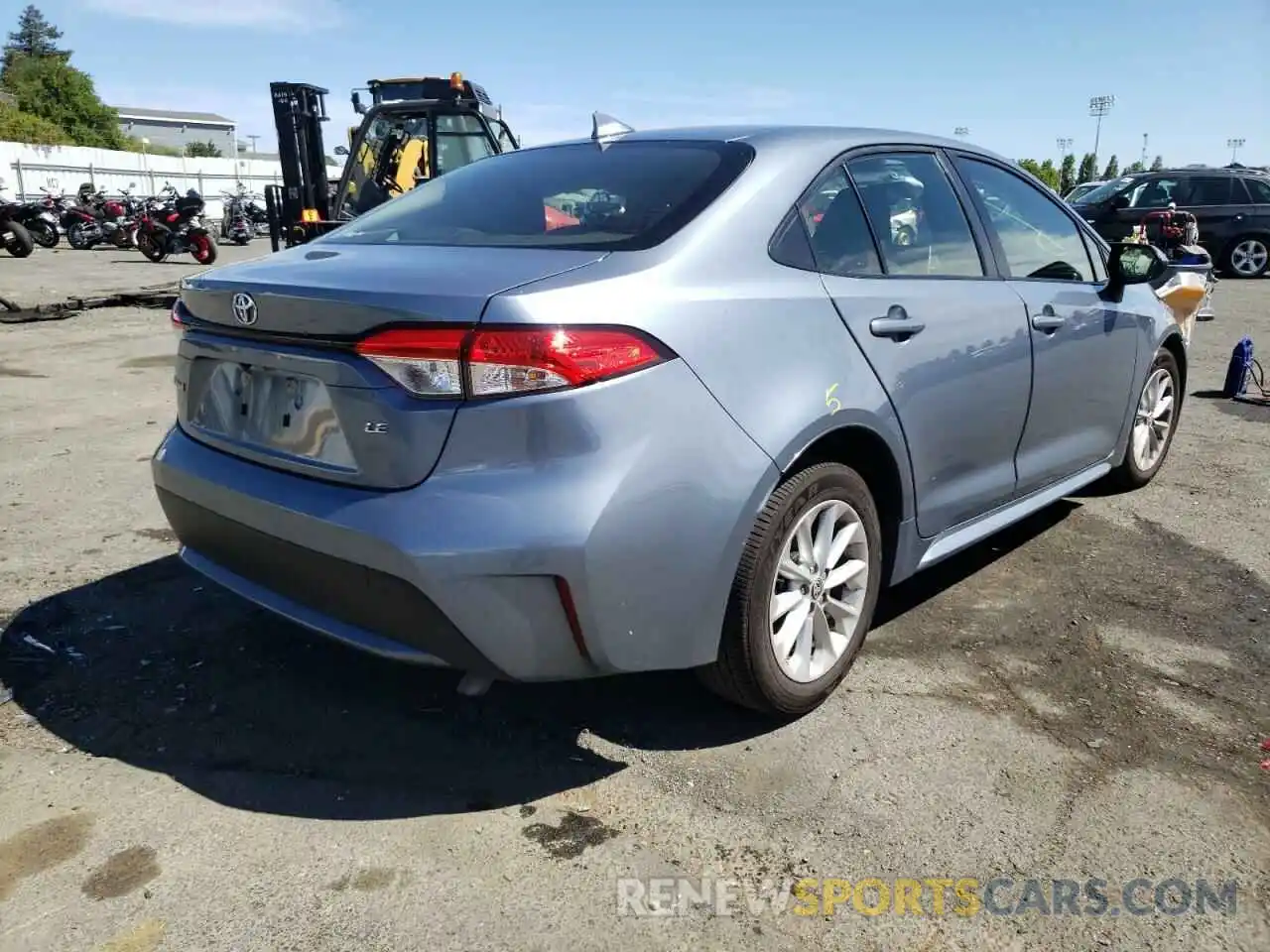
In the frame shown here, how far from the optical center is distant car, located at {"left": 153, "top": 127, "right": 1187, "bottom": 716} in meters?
2.14

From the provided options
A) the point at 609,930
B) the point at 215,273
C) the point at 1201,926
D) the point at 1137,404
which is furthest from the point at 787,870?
the point at 1137,404

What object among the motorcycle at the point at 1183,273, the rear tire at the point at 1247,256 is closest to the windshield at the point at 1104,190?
the motorcycle at the point at 1183,273

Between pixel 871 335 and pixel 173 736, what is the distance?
2.22 meters

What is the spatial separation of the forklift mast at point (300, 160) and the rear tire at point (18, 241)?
29.9ft

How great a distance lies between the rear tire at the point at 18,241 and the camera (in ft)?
62.1

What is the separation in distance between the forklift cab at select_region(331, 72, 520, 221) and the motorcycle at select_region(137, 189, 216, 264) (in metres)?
8.60

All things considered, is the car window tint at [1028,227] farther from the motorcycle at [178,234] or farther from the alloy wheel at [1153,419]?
the motorcycle at [178,234]

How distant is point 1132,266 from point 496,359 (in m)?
3.22

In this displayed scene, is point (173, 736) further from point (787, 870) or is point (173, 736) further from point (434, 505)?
point (787, 870)

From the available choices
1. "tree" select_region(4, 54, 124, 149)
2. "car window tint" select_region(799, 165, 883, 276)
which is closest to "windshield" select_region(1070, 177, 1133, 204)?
"car window tint" select_region(799, 165, 883, 276)

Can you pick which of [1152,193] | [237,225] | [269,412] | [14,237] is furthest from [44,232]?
[269,412]

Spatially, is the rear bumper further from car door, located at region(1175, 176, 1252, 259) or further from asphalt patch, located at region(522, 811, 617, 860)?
car door, located at region(1175, 176, 1252, 259)

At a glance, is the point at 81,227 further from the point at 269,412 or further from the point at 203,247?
the point at 269,412

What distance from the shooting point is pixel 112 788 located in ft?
8.13
